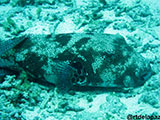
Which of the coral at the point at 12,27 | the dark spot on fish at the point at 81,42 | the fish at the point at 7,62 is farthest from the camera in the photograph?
the coral at the point at 12,27

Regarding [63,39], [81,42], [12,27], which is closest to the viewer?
[81,42]

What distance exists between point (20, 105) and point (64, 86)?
0.84 m

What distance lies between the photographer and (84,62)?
9.57 feet

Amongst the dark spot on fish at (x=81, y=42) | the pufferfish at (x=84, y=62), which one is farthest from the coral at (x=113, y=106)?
the dark spot on fish at (x=81, y=42)

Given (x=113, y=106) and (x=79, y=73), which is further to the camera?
(x=79, y=73)

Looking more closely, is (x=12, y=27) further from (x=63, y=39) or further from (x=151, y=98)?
(x=151, y=98)

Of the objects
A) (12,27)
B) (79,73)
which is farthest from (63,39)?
(12,27)

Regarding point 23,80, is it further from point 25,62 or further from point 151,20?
point 151,20

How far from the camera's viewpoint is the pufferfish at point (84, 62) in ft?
9.43

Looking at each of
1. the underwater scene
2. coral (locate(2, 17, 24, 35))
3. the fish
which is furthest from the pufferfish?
coral (locate(2, 17, 24, 35))

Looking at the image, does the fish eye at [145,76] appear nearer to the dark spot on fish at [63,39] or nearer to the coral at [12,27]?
the dark spot on fish at [63,39]

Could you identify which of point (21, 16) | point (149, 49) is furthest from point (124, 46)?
point (21, 16)

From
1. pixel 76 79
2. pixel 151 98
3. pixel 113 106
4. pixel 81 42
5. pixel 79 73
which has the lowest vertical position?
pixel 113 106

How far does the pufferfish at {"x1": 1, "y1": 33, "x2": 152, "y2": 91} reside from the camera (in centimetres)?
288
